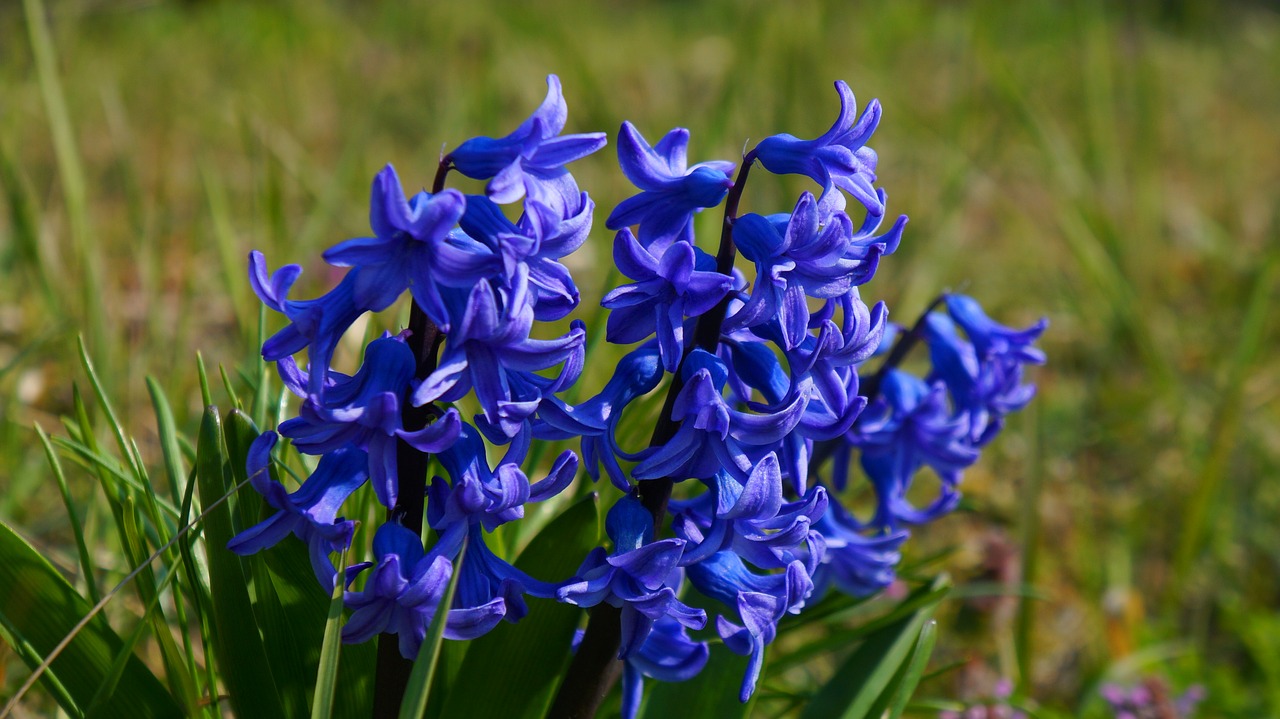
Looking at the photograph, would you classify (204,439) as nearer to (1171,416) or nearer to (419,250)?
(419,250)

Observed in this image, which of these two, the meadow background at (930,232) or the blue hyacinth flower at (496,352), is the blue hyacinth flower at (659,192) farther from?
the meadow background at (930,232)

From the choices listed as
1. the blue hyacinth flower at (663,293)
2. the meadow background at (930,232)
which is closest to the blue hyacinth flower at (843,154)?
the blue hyacinth flower at (663,293)

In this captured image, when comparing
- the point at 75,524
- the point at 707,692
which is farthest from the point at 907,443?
the point at 75,524

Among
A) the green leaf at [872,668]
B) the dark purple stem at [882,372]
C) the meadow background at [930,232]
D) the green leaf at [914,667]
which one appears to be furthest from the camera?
the meadow background at [930,232]

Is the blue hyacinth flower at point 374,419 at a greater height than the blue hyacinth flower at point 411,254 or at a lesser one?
lesser

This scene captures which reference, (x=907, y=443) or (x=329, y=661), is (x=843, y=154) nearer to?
(x=907, y=443)

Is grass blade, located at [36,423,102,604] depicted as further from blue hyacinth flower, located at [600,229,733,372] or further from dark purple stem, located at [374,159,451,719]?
blue hyacinth flower, located at [600,229,733,372]
